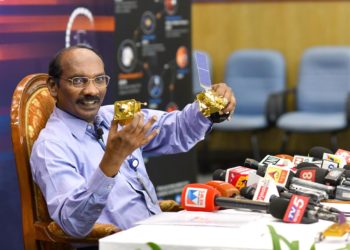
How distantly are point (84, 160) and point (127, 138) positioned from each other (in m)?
0.61

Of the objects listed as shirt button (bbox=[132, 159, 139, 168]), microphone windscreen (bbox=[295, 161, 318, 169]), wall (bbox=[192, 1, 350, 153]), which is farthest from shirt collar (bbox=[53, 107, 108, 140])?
wall (bbox=[192, 1, 350, 153])

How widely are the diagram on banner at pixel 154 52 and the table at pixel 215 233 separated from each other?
9.16 feet

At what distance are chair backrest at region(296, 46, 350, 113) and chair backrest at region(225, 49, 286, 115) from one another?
252mm

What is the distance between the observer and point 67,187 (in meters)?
3.13

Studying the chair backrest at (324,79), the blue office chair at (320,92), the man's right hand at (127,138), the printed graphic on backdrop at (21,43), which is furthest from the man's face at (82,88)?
the chair backrest at (324,79)

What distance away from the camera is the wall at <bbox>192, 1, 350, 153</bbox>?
354 inches

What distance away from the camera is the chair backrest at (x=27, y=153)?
3367 millimetres

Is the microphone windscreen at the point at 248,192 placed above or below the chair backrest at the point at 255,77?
above

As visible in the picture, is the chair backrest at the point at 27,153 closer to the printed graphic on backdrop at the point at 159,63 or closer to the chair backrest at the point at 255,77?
the printed graphic on backdrop at the point at 159,63

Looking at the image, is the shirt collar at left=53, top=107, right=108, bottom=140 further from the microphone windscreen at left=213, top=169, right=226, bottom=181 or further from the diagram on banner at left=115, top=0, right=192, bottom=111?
the diagram on banner at left=115, top=0, right=192, bottom=111

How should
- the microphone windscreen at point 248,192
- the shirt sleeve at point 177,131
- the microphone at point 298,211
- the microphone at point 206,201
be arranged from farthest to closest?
the shirt sleeve at point 177,131
the microphone windscreen at point 248,192
the microphone at point 206,201
the microphone at point 298,211

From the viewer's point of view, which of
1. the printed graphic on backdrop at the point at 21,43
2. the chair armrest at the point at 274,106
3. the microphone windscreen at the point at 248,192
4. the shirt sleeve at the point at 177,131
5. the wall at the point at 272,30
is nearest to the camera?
the microphone windscreen at the point at 248,192

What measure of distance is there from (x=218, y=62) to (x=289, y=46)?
2.74 feet

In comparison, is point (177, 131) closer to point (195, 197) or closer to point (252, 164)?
point (252, 164)
